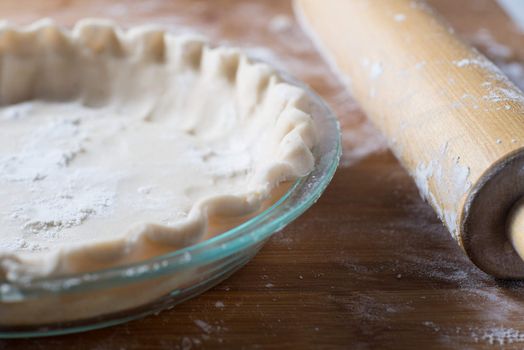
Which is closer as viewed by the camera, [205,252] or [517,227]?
[205,252]

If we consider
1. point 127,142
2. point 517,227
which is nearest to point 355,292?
point 517,227

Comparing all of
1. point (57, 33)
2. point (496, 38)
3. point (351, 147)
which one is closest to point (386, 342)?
point (351, 147)

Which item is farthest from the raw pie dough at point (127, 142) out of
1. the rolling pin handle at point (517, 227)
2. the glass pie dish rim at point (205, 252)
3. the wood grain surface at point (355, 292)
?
the rolling pin handle at point (517, 227)

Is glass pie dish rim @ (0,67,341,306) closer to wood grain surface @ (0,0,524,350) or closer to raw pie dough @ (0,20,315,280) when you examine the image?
raw pie dough @ (0,20,315,280)

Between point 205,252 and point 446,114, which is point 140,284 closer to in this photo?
point 205,252

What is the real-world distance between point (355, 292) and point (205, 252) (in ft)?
0.89

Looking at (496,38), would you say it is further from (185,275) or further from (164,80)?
(185,275)

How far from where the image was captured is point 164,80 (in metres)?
1.37

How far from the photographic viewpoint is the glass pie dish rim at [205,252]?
2.42ft

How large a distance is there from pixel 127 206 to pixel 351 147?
0.53 metres

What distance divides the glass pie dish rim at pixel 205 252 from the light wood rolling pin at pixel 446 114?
6.3 inches

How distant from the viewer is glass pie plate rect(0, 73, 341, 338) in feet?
2.45

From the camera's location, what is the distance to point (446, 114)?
106cm

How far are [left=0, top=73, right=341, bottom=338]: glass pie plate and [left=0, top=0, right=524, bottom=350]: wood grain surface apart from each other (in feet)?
0.09
